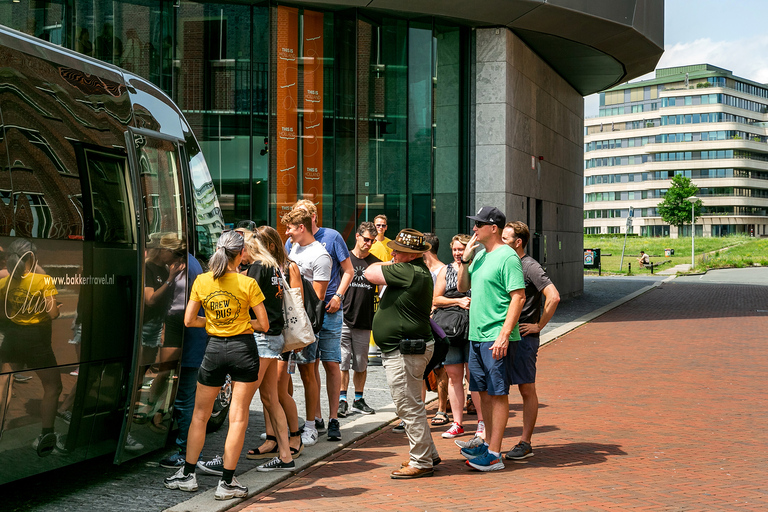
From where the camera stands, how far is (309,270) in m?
7.22

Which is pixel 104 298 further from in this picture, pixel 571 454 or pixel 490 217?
pixel 571 454

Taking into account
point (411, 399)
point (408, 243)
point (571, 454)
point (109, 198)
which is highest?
point (109, 198)

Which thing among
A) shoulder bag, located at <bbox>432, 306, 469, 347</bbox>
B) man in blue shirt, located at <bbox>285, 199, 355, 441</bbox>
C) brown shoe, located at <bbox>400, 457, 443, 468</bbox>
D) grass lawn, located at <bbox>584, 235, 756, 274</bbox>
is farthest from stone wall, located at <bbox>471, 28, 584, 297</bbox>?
grass lawn, located at <bbox>584, 235, 756, 274</bbox>

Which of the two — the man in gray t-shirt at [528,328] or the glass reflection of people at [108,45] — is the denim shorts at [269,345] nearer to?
the man in gray t-shirt at [528,328]

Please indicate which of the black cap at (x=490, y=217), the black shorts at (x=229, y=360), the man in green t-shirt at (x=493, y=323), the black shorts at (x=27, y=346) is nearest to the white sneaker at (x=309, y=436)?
the man in green t-shirt at (x=493, y=323)

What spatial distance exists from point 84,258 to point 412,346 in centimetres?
235

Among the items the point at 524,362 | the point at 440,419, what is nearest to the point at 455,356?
the point at 440,419

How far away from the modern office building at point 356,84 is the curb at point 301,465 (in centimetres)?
879

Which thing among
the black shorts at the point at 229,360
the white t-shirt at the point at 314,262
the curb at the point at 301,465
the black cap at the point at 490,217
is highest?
the black cap at the point at 490,217

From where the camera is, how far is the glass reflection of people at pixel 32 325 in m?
4.77

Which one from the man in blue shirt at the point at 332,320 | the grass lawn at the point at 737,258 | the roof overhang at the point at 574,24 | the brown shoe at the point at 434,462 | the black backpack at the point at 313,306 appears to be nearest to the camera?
the brown shoe at the point at 434,462

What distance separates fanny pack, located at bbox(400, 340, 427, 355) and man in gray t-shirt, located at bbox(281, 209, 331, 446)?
125 centimetres

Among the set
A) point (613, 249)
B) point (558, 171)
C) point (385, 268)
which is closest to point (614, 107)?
point (613, 249)

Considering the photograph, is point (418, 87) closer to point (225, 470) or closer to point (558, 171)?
point (558, 171)
